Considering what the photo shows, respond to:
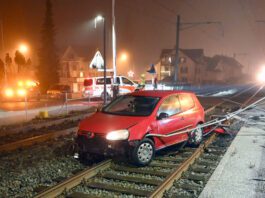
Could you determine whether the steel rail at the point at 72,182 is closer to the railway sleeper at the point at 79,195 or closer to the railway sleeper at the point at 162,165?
the railway sleeper at the point at 79,195

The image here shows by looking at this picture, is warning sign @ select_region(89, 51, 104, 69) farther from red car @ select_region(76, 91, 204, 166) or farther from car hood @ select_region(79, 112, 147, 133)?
car hood @ select_region(79, 112, 147, 133)

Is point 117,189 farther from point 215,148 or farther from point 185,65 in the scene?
point 185,65

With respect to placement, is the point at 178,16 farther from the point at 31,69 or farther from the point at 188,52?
the point at 188,52

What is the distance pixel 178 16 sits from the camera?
29.9 meters

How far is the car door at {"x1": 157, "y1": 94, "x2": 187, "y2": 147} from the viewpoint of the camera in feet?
27.6

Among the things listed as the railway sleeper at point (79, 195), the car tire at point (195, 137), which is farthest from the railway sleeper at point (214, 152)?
the railway sleeper at point (79, 195)

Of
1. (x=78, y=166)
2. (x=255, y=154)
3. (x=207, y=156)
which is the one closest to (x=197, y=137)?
(x=207, y=156)

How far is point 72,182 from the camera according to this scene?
6574 millimetres

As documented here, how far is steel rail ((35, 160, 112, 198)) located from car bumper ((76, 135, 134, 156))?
36 centimetres

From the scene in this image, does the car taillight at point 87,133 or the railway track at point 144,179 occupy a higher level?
the car taillight at point 87,133

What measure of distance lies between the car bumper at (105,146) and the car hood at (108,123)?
0.22 metres

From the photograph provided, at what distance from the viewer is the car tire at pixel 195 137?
9.71 meters

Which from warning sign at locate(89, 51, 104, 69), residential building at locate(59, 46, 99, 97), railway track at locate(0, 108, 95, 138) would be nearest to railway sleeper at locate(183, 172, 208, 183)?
railway track at locate(0, 108, 95, 138)

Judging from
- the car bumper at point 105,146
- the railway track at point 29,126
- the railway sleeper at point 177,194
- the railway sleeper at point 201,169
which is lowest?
the railway sleeper at point 177,194
